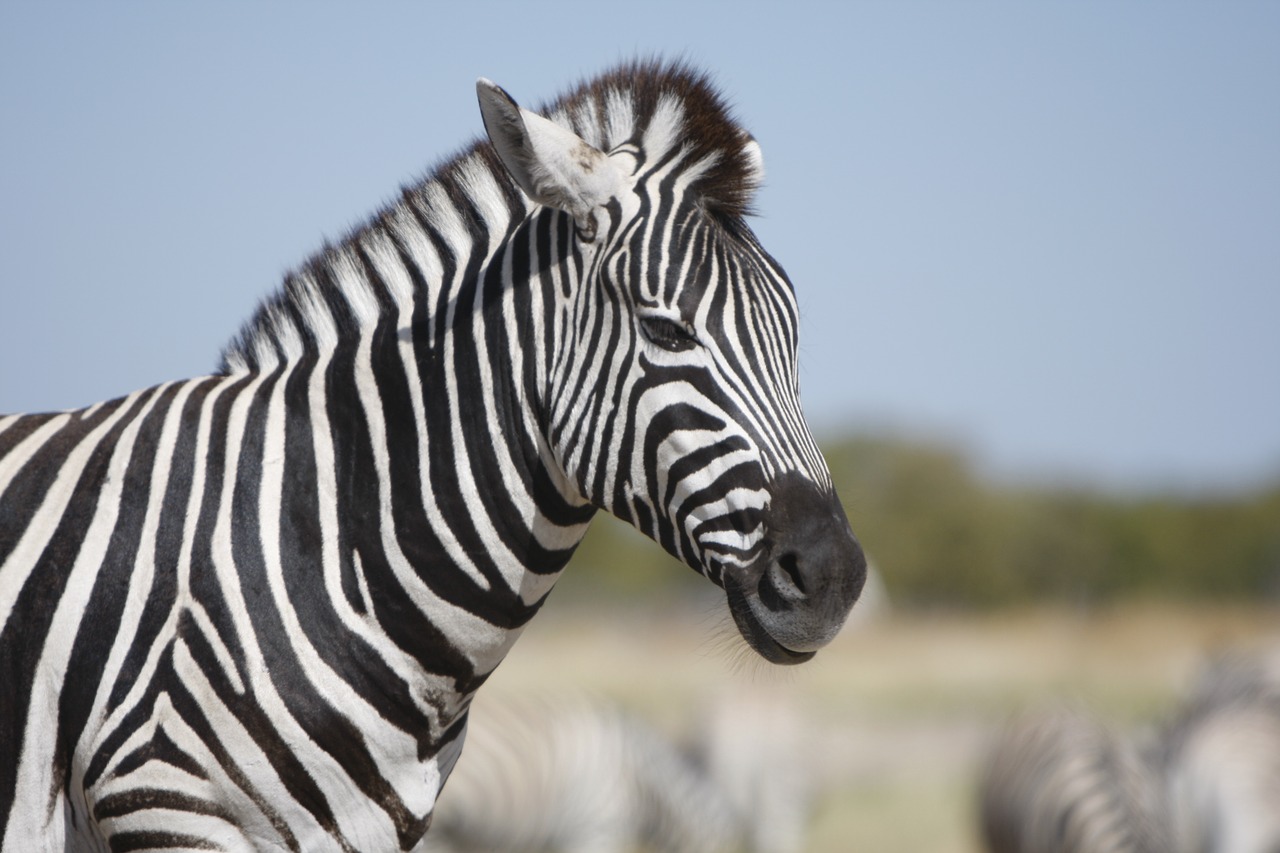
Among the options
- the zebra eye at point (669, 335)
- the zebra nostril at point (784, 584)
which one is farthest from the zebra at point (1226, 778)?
the zebra eye at point (669, 335)

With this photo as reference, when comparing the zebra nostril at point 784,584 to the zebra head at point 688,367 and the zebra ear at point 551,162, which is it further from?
the zebra ear at point 551,162

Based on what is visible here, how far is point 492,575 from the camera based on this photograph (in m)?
3.35

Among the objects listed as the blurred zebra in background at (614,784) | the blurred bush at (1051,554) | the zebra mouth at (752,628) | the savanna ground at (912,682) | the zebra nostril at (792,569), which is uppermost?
the zebra nostril at (792,569)

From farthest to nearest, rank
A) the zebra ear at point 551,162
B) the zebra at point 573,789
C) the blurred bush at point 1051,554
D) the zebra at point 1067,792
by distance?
1. the blurred bush at point 1051,554
2. the zebra at point 573,789
3. the zebra at point 1067,792
4. the zebra ear at point 551,162

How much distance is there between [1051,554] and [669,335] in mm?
51043

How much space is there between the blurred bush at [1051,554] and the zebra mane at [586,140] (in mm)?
42280

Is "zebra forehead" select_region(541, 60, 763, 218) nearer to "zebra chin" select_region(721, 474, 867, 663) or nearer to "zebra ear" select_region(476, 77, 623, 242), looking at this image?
"zebra ear" select_region(476, 77, 623, 242)

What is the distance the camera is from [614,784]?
45.7 feet

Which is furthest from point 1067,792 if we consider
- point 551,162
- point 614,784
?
point 551,162

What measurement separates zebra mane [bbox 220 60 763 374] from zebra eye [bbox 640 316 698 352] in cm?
42

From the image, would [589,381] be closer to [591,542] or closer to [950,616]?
[950,616]

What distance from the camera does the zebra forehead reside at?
338cm

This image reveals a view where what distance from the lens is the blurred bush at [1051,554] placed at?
48.5 metres

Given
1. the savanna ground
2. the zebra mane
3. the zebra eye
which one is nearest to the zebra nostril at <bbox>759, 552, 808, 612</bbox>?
the zebra eye
